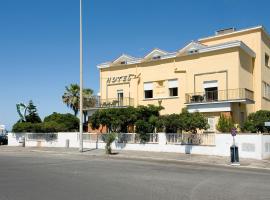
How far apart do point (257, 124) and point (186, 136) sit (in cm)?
532

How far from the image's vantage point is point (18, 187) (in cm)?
1175

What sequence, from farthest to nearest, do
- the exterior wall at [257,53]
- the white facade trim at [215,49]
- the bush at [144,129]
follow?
1. the exterior wall at [257,53]
2. the white facade trim at [215,49]
3. the bush at [144,129]

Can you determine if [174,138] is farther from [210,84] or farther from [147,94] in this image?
[147,94]

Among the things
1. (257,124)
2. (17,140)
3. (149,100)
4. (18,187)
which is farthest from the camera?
(17,140)

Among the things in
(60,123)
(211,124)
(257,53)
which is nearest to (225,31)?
(257,53)

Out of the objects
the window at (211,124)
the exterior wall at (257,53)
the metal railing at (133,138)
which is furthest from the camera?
the exterior wall at (257,53)

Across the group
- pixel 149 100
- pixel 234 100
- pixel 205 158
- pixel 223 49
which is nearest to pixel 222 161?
pixel 205 158

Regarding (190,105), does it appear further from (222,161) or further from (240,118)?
(222,161)

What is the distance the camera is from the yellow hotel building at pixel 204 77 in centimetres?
3350

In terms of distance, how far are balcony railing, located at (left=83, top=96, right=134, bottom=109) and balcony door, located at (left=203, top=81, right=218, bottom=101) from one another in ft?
28.3

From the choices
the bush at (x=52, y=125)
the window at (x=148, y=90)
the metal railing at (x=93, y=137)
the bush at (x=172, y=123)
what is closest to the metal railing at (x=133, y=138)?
the bush at (x=172, y=123)

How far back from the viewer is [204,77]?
35.4 meters

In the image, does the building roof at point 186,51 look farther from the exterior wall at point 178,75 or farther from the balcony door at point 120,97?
the balcony door at point 120,97

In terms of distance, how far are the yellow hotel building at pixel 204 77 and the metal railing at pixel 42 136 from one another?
17.4 feet
